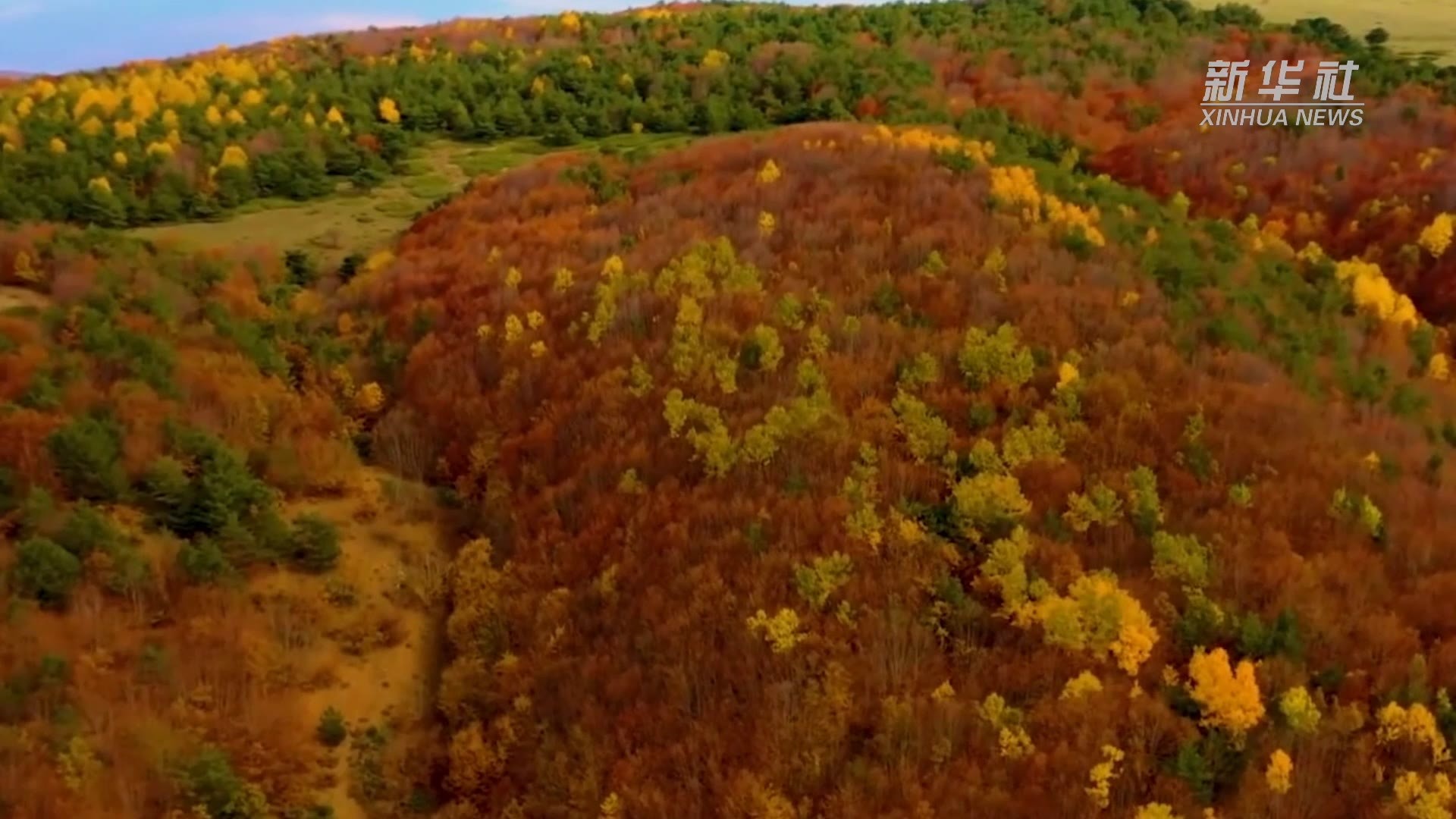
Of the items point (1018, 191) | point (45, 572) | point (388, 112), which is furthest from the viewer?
point (388, 112)

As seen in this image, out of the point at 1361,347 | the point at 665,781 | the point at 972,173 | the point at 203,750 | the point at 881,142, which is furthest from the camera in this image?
the point at 881,142

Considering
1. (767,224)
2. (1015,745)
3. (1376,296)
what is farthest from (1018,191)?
(1015,745)

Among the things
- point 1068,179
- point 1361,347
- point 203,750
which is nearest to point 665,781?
point 203,750

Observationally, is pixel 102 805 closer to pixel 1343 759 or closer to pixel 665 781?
pixel 665 781

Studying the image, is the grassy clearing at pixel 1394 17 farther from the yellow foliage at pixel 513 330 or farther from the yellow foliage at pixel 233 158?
the yellow foliage at pixel 233 158

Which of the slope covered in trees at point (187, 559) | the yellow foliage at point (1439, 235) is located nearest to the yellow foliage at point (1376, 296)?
the yellow foliage at point (1439, 235)

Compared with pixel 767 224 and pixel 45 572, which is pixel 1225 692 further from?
pixel 45 572
